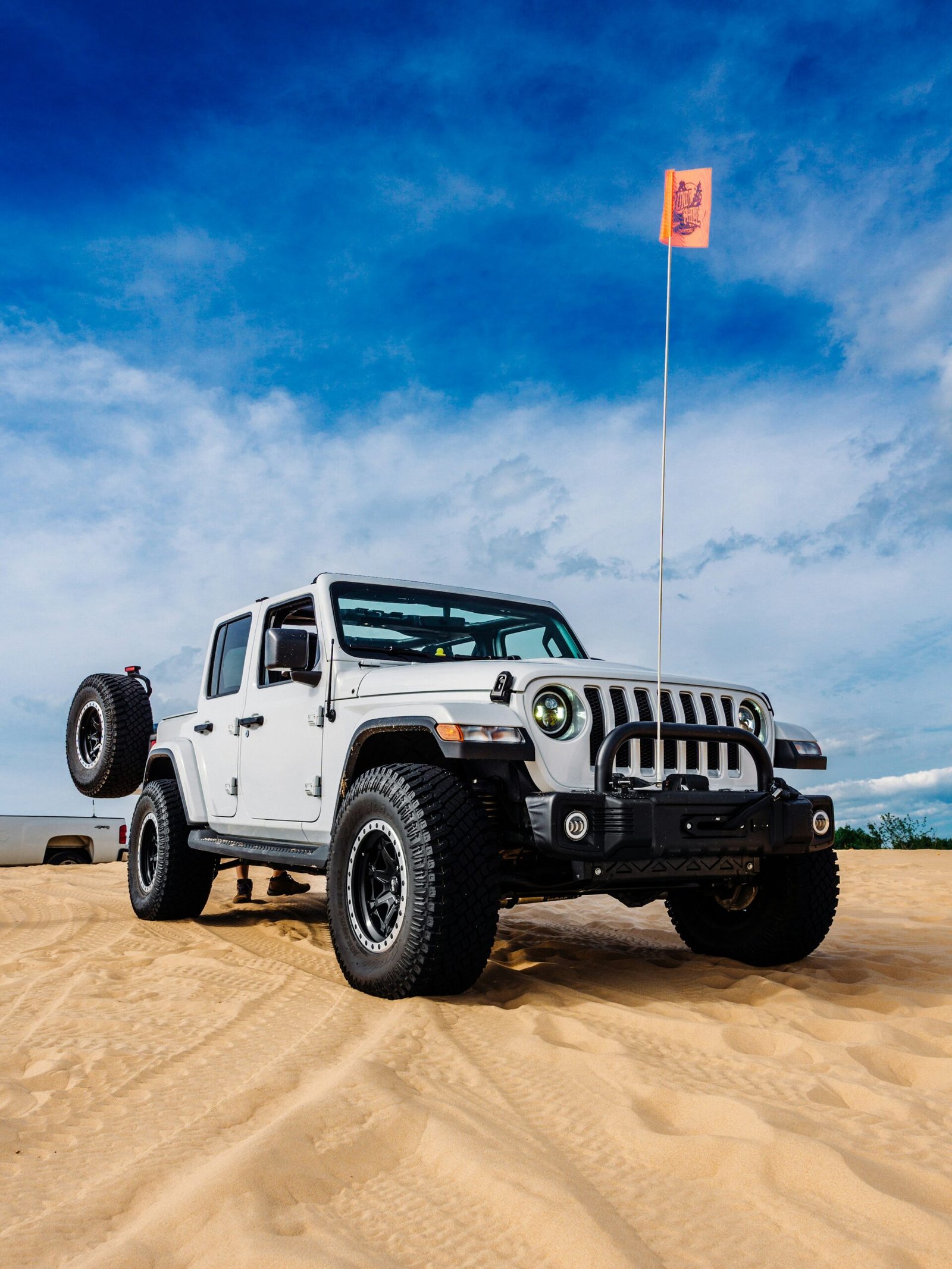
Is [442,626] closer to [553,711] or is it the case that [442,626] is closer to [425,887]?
[553,711]

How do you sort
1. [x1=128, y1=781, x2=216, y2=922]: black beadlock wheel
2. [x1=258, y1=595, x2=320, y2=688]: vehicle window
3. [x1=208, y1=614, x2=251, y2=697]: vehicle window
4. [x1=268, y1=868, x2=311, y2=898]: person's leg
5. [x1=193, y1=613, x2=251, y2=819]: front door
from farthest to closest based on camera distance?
1. [x1=268, y1=868, x2=311, y2=898]: person's leg
2. [x1=128, y1=781, x2=216, y2=922]: black beadlock wheel
3. [x1=208, y1=614, x2=251, y2=697]: vehicle window
4. [x1=193, y1=613, x2=251, y2=819]: front door
5. [x1=258, y1=595, x2=320, y2=688]: vehicle window

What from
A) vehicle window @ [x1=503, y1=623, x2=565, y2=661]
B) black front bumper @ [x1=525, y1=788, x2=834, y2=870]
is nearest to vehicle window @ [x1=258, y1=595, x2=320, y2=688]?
vehicle window @ [x1=503, y1=623, x2=565, y2=661]

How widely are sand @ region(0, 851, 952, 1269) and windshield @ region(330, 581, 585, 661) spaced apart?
186cm

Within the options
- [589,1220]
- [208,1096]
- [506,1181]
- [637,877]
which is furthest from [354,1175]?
[637,877]

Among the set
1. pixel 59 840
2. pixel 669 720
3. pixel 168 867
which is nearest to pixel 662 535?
pixel 669 720

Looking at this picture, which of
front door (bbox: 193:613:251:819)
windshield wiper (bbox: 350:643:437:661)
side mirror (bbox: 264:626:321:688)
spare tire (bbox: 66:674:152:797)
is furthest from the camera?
spare tire (bbox: 66:674:152:797)

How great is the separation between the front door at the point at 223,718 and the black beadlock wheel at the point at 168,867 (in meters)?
0.46

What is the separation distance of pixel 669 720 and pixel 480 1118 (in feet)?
8.15

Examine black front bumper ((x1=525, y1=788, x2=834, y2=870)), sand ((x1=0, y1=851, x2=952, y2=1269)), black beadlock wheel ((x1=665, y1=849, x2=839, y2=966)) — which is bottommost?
sand ((x1=0, y1=851, x2=952, y2=1269))

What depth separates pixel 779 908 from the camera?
215 inches

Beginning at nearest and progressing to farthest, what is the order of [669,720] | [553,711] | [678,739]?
[553,711], [678,739], [669,720]

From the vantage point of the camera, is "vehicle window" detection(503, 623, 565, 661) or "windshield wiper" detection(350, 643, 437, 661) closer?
"windshield wiper" detection(350, 643, 437, 661)

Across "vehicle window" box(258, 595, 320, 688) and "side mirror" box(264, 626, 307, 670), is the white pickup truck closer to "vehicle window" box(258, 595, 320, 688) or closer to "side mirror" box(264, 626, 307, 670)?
"vehicle window" box(258, 595, 320, 688)

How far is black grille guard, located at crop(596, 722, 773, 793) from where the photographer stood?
437cm
